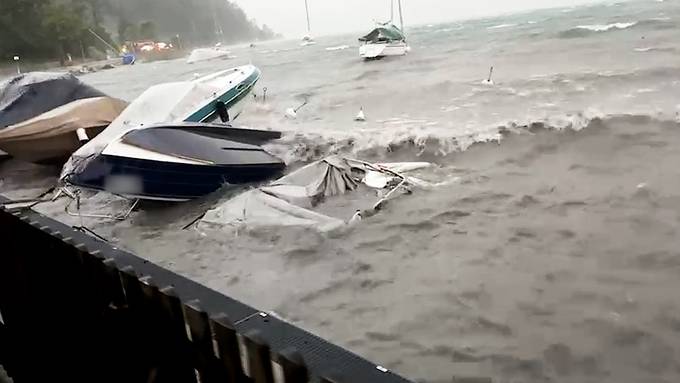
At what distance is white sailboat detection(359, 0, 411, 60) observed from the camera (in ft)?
124

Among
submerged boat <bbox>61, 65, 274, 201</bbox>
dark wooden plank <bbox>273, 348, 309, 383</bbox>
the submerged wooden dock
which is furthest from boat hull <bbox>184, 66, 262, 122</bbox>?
dark wooden plank <bbox>273, 348, 309, 383</bbox>

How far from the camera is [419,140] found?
11.7 metres

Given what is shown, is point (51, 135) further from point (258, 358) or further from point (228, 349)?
point (258, 358)

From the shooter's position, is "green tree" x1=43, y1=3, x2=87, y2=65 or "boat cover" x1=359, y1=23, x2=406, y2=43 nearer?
→ "boat cover" x1=359, y1=23, x2=406, y2=43

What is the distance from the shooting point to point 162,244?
23.3 feet

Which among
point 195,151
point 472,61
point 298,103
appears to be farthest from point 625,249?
point 472,61

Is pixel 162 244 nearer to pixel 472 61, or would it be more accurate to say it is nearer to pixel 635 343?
pixel 635 343

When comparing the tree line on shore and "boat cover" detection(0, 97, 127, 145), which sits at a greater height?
the tree line on shore

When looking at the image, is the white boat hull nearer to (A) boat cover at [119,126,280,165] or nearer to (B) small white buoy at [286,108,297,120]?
(B) small white buoy at [286,108,297,120]

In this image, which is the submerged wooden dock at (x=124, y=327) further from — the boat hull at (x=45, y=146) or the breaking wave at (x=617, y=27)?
the breaking wave at (x=617, y=27)

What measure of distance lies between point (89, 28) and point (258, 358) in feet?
282

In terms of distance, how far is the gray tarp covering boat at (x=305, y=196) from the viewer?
7.22 metres

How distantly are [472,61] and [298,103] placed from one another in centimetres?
1156

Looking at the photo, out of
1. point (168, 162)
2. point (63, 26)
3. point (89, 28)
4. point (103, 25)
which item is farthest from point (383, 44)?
point (103, 25)
